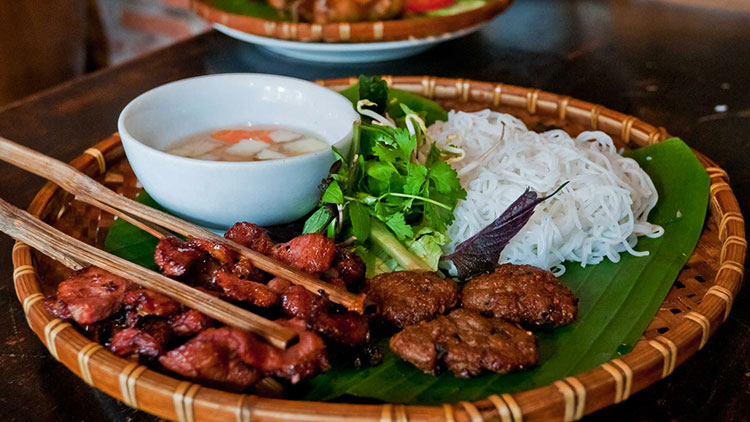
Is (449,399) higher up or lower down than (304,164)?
lower down

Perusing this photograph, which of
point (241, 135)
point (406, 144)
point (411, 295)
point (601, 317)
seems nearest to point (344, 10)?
point (241, 135)

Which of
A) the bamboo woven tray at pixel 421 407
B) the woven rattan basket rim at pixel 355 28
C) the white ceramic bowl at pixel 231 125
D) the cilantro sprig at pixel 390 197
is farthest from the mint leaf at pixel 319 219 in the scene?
the woven rattan basket rim at pixel 355 28

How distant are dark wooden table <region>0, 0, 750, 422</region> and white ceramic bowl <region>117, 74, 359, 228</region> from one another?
1.94ft

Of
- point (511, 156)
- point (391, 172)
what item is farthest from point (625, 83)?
point (391, 172)

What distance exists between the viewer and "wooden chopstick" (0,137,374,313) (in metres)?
1.79

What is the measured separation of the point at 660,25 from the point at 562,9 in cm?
73

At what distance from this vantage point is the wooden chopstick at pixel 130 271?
5.29 feet

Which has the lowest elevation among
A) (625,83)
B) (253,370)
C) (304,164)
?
(625,83)

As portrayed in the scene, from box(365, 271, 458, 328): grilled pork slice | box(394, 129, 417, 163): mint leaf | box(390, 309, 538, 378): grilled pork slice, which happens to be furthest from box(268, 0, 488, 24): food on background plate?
box(390, 309, 538, 378): grilled pork slice

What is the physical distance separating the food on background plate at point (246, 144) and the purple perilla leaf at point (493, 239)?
674 mm

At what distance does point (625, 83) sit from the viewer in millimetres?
3857

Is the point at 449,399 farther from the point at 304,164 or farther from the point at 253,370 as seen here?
the point at 304,164

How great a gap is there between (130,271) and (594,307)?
1292mm

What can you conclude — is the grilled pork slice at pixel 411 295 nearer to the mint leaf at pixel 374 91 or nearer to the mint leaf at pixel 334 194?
the mint leaf at pixel 334 194
